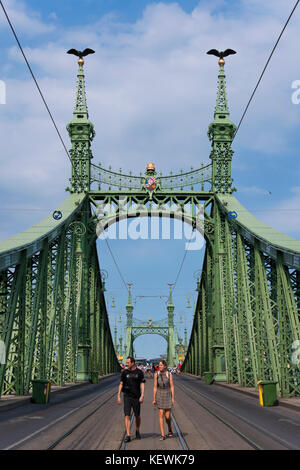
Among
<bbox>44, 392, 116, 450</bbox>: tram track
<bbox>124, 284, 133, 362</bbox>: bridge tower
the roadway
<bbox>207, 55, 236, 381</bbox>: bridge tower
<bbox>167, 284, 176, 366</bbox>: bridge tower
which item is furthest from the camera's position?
<bbox>167, 284, 176, 366</bbox>: bridge tower

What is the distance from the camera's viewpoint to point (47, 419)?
15.5 m

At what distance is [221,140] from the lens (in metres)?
39.9

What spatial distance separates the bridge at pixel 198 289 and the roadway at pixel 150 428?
6.04 feet

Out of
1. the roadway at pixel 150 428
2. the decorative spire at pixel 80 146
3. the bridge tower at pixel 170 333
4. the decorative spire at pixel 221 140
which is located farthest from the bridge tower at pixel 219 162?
the bridge tower at pixel 170 333

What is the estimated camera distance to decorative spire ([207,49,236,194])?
131 ft

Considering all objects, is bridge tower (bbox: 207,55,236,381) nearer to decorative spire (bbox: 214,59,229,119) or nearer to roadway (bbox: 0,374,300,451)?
decorative spire (bbox: 214,59,229,119)

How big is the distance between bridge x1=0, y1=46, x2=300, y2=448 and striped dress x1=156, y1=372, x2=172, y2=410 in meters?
6.17

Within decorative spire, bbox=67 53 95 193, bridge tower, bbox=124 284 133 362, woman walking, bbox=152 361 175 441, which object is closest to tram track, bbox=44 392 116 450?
woman walking, bbox=152 361 175 441

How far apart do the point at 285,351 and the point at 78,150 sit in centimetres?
2371

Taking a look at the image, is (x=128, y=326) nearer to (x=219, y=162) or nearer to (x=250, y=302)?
(x=219, y=162)

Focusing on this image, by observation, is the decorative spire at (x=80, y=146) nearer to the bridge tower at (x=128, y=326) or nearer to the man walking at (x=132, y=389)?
the man walking at (x=132, y=389)

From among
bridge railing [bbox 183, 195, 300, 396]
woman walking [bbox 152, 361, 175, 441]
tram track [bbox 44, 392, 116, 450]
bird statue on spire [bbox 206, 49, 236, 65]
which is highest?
bird statue on spire [bbox 206, 49, 236, 65]

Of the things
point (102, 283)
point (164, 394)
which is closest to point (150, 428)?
point (164, 394)
